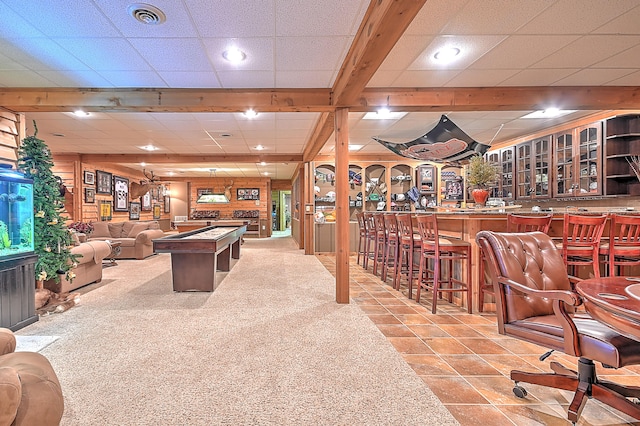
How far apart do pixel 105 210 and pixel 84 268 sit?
5953mm

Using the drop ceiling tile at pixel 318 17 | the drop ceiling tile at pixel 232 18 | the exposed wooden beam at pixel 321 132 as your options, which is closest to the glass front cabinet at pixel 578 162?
the exposed wooden beam at pixel 321 132

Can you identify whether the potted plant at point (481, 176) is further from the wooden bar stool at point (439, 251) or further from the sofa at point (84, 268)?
the sofa at point (84, 268)

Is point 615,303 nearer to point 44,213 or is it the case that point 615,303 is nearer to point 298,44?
point 298,44

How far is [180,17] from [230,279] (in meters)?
3.89

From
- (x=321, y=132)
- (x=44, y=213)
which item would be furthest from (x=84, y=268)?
(x=321, y=132)

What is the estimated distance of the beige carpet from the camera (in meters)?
1.82

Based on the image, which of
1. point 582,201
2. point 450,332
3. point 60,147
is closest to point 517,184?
point 582,201

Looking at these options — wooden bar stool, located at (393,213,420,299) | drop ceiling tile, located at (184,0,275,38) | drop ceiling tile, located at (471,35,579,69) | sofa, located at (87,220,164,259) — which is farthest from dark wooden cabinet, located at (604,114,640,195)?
sofa, located at (87,220,164,259)

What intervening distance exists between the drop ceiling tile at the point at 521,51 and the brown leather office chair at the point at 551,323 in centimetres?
196

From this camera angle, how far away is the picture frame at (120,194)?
10560mm

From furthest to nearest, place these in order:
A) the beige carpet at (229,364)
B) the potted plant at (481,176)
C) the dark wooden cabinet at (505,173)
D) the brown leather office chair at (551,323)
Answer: the dark wooden cabinet at (505,173) → the potted plant at (481,176) → the beige carpet at (229,364) → the brown leather office chair at (551,323)

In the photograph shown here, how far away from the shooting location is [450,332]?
307 cm

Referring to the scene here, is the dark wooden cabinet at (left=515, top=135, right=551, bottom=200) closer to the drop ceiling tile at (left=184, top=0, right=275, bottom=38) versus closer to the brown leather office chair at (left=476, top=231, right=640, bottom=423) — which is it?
the brown leather office chair at (left=476, top=231, right=640, bottom=423)

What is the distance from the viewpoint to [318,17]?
264cm
